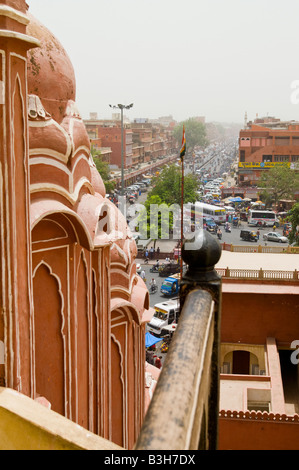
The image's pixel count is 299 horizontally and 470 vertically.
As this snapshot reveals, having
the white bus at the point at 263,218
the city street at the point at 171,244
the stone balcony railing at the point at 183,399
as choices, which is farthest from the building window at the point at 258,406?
the white bus at the point at 263,218

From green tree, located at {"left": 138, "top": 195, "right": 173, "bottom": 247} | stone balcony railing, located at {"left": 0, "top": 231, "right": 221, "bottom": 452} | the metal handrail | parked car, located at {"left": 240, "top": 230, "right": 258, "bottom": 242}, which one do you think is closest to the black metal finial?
stone balcony railing, located at {"left": 0, "top": 231, "right": 221, "bottom": 452}

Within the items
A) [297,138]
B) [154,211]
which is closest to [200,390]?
[154,211]

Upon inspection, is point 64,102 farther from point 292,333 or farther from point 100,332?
point 292,333

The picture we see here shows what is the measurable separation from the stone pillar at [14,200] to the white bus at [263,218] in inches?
1205

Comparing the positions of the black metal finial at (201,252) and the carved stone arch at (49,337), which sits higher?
the black metal finial at (201,252)

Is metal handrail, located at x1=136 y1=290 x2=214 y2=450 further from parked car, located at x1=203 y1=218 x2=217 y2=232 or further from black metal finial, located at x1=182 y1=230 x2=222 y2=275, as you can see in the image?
parked car, located at x1=203 y1=218 x2=217 y2=232

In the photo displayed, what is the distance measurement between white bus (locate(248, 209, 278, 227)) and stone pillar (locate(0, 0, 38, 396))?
3060 cm

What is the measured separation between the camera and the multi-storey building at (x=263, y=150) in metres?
45.7

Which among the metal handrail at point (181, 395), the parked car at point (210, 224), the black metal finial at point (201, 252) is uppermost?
the black metal finial at point (201, 252)

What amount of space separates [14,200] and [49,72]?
6.21 feet

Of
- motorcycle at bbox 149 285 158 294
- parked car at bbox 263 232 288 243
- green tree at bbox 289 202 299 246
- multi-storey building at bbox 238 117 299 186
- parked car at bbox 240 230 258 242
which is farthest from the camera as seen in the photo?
multi-storey building at bbox 238 117 299 186

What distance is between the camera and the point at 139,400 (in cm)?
727

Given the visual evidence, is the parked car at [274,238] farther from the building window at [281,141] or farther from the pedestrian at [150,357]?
the building window at [281,141]

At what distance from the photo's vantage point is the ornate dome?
4363mm
